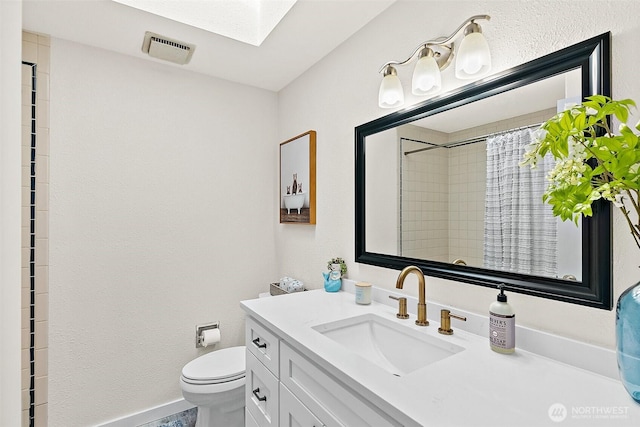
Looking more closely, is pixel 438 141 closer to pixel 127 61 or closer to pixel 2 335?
pixel 2 335

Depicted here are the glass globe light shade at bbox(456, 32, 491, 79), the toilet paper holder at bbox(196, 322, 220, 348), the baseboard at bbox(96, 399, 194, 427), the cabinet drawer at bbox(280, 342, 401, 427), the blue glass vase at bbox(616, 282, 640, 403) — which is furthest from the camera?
the toilet paper holder at bbox(196, 322, 220, 348)

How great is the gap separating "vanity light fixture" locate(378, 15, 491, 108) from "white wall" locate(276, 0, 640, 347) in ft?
0.20

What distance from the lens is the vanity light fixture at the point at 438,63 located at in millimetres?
1156

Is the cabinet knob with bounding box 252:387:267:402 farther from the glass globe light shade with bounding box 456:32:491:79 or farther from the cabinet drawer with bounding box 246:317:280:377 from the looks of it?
the glass globe light shade with bounding box 456:32:491:79

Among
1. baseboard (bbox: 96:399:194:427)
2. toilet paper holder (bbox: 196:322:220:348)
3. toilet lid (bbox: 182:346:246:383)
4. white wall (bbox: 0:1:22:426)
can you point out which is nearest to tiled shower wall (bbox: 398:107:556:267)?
toilet lid (bbox: 182:346:246:383)

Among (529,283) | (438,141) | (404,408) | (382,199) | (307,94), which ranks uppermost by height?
(307,94)

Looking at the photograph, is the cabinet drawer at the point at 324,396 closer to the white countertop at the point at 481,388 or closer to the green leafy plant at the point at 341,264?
the white countertop at the point at 481,388

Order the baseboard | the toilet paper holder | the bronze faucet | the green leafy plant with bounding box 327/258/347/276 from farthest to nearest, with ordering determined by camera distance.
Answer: the toilet paper holder, the baseboard, the green leafy plant with bounding box 327/258/347/276, the bronze faucet

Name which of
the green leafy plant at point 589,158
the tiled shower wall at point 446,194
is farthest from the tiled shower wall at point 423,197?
the green leafy plant at point 589,158

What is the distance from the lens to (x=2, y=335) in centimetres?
54

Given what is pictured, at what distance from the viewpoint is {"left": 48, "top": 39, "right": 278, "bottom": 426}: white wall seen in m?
1.89

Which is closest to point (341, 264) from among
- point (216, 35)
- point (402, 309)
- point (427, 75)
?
point (402, 309)

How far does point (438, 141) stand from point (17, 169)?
1.32 meters

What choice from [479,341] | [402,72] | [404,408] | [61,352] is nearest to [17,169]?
[404,408]
